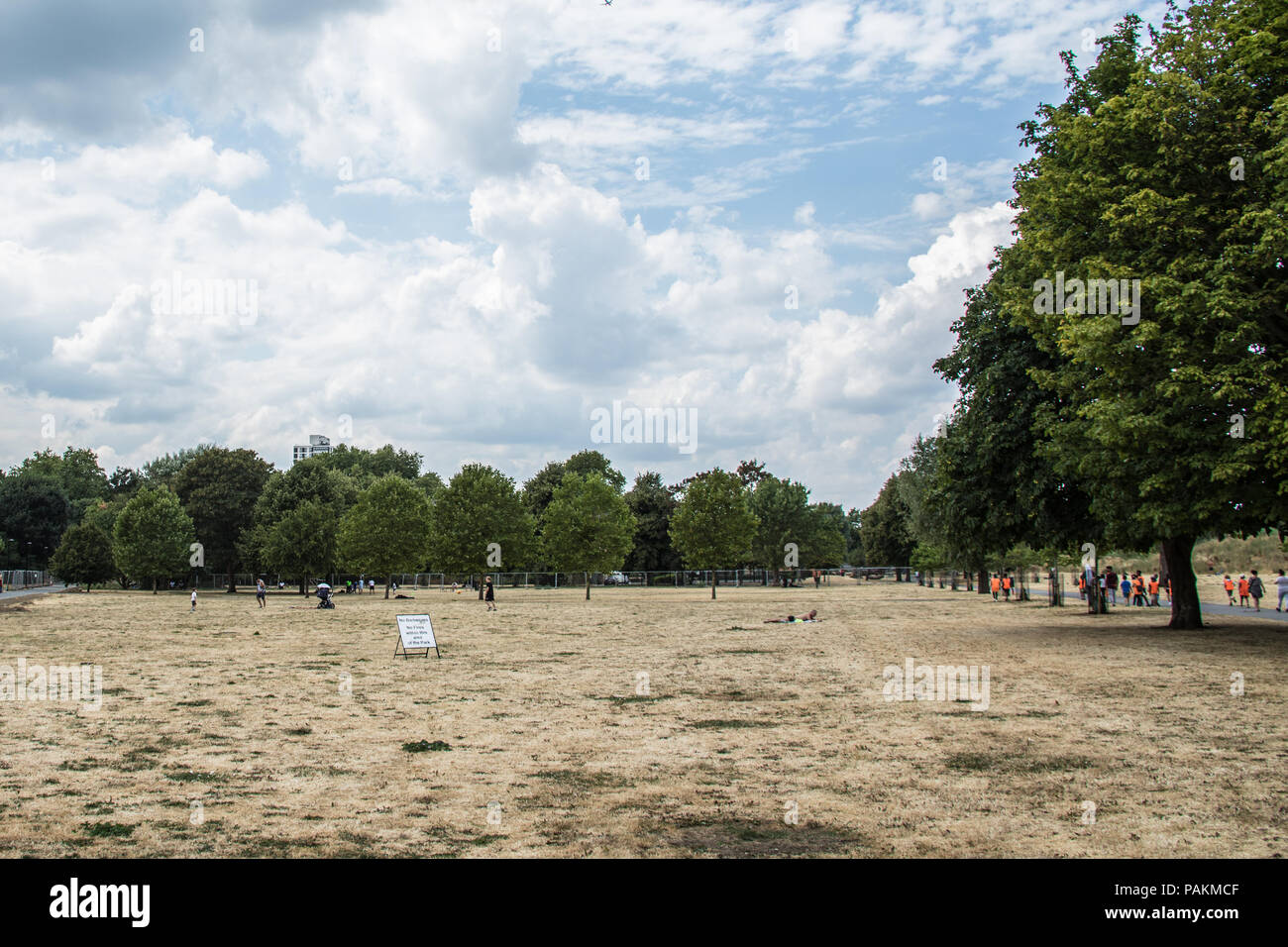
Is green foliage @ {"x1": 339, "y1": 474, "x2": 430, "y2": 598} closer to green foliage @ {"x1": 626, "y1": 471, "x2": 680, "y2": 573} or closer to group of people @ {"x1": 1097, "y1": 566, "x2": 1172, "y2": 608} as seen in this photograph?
green foliage @ {"x1": 626, "y1": 471, "x2": 680, "y2": 573}

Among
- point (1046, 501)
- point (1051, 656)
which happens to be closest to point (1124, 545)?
point (1046, 501)

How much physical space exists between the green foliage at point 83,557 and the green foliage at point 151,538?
13.5ft

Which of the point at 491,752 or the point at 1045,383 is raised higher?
the point at 1045,383

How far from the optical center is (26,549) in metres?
115

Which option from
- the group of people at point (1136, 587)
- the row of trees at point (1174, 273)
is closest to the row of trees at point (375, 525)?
the group of people at point (1136, 587)

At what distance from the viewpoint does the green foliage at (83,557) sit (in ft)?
293

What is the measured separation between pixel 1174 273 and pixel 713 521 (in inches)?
2042

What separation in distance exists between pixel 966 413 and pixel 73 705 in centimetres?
2915

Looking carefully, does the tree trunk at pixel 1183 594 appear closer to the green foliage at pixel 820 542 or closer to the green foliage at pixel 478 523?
the green foliage at pixel 478 523

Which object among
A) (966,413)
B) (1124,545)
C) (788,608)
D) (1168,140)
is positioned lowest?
(788,608)

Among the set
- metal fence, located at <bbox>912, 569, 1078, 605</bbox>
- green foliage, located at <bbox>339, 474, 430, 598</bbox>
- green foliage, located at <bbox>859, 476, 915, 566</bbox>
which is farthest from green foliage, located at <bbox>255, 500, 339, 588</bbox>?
green foliage, located at <bbox>859, 476, 915, 566</bbox>

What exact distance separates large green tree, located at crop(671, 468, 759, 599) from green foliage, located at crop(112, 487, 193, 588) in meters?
44.5
